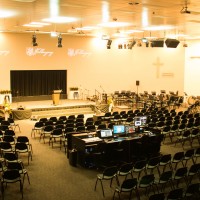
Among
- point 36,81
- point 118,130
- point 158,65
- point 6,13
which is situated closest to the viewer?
point 118,130

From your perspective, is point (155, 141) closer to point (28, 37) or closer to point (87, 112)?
point (87, 112)

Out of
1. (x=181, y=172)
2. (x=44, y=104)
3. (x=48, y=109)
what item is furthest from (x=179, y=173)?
(x=44, y=104)

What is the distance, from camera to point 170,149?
14242mm

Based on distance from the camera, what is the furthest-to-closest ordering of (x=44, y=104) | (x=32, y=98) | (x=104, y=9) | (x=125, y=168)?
(x=32, y=98)
(x=44, y=104)
(x=104, y=9)
(x=125, y=168)

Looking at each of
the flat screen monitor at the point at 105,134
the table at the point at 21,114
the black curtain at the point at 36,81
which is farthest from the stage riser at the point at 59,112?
the flat screen monitor at the point at 105,134

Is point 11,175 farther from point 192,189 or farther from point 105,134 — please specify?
point 192,189

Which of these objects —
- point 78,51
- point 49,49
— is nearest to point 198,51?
point 78,51

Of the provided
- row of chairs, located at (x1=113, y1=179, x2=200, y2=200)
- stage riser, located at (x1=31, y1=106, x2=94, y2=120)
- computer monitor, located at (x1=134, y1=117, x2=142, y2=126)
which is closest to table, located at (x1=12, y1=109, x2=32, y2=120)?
stage riser, located at (x1=31, y1=106, x2=94, y2=120)

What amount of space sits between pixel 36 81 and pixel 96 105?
5.35 metres

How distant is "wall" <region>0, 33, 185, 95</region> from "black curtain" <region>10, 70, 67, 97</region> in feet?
1.78

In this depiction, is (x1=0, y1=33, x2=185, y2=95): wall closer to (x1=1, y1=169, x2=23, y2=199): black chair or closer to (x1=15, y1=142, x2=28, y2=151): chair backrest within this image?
(x1=15, y1=142, x2=28, y2=151): chair backrest

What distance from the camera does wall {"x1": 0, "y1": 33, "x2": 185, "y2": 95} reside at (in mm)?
23588

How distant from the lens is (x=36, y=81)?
2522 centimetres

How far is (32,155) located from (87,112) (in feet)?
34.2
